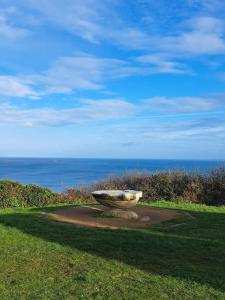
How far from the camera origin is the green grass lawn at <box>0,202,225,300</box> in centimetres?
652

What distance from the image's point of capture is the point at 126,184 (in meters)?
21.7

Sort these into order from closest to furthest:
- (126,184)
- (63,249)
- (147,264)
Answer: (147,264) → (63,249) → (126,184)

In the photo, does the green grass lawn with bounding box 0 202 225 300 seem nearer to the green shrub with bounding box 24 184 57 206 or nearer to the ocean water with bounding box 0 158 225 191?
the green shrub with bounding box 24 184 57 206

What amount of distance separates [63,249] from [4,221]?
3.56 metres

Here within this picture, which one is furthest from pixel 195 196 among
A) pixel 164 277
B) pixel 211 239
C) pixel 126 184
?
pixel 164 277

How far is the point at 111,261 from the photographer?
800 centimetres

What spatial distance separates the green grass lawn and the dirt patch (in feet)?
1.87

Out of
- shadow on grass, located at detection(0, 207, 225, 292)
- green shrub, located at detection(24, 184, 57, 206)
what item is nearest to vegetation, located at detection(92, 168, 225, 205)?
green shrub, located at detection(24, 184, 57, 206)

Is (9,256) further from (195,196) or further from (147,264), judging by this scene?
(195,196)

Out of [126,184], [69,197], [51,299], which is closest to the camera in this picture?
[51,299]

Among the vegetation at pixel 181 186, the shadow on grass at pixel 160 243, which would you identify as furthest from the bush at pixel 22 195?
the vegetation at pixel 181 186

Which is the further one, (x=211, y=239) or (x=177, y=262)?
(x=211, y=239)

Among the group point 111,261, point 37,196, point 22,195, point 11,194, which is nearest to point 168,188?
point 37,196

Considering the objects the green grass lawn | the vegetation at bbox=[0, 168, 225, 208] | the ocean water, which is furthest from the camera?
the ocean water
